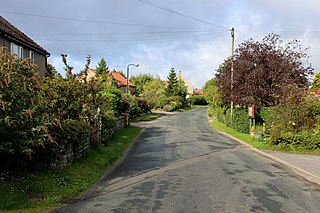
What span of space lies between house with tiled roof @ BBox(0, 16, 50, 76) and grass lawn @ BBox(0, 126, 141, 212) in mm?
15383

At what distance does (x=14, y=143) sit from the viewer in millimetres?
7359

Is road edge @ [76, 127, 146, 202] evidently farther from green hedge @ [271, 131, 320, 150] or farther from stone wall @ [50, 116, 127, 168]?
green hedge @ [271, 131, 320, 150]

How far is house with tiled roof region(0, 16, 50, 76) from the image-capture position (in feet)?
76.3

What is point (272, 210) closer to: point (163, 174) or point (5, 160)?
point (163, 174)

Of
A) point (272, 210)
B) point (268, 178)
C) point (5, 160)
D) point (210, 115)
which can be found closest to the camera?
point (272, 210)

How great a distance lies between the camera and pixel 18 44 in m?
25.6

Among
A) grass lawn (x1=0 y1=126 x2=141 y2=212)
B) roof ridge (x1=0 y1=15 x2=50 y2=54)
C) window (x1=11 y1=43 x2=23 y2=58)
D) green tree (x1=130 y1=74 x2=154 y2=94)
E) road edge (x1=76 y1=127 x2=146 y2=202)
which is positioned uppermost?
green tree (x1=130 y1=74 x2=154 y2=94)

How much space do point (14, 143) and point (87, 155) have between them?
16.5 feet

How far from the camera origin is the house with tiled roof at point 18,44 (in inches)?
915

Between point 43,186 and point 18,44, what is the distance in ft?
68.2

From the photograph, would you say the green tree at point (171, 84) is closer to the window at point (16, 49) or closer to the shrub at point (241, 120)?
the shrub at point (241, 120)

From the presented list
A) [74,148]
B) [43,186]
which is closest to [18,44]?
[74,148]

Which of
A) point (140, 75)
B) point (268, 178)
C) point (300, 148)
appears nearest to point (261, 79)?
point (300, 148)

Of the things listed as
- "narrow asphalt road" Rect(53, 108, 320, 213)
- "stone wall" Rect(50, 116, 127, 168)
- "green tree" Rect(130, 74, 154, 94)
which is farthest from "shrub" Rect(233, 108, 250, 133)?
"green tree" Rect(130, 74, 154, 94)
